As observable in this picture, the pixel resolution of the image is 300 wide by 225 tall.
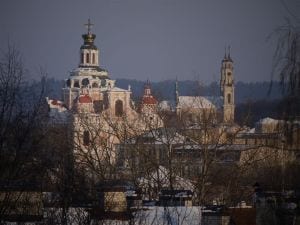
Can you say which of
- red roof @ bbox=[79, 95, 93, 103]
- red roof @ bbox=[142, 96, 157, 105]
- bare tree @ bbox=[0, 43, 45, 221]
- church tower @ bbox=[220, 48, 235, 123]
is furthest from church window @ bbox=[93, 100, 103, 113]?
bare tree @ bbox=[0, 43, 45, 221]

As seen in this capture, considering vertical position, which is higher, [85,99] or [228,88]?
[228,88]

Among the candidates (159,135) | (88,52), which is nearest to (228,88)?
(88,52)

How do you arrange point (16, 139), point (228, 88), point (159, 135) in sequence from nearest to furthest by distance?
point (16, 139), point (159, 135), point (228, 88)

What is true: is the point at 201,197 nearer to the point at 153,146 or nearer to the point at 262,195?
the point at 262,195

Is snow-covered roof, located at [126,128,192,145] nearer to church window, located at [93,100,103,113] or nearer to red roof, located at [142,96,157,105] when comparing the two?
red roof, located at [142,96,157,105]

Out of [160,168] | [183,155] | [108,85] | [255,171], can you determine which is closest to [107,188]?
[160,168]

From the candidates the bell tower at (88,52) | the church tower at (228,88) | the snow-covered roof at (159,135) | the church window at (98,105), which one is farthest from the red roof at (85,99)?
the snow-covered roof at (159,135)

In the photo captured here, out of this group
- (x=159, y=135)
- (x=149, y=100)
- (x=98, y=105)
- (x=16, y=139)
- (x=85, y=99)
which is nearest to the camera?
(x=16, y=139)

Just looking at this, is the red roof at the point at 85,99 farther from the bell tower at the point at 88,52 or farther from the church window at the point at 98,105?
the bell tower at the point at 88,52

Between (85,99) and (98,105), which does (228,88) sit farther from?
(85,99)

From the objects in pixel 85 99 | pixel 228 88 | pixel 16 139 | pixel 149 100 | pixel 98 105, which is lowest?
pixel 16 139

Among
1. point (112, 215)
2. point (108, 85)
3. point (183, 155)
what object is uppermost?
point (108, 85)

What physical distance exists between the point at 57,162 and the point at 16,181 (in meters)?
6.52

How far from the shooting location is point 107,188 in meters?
21.6
